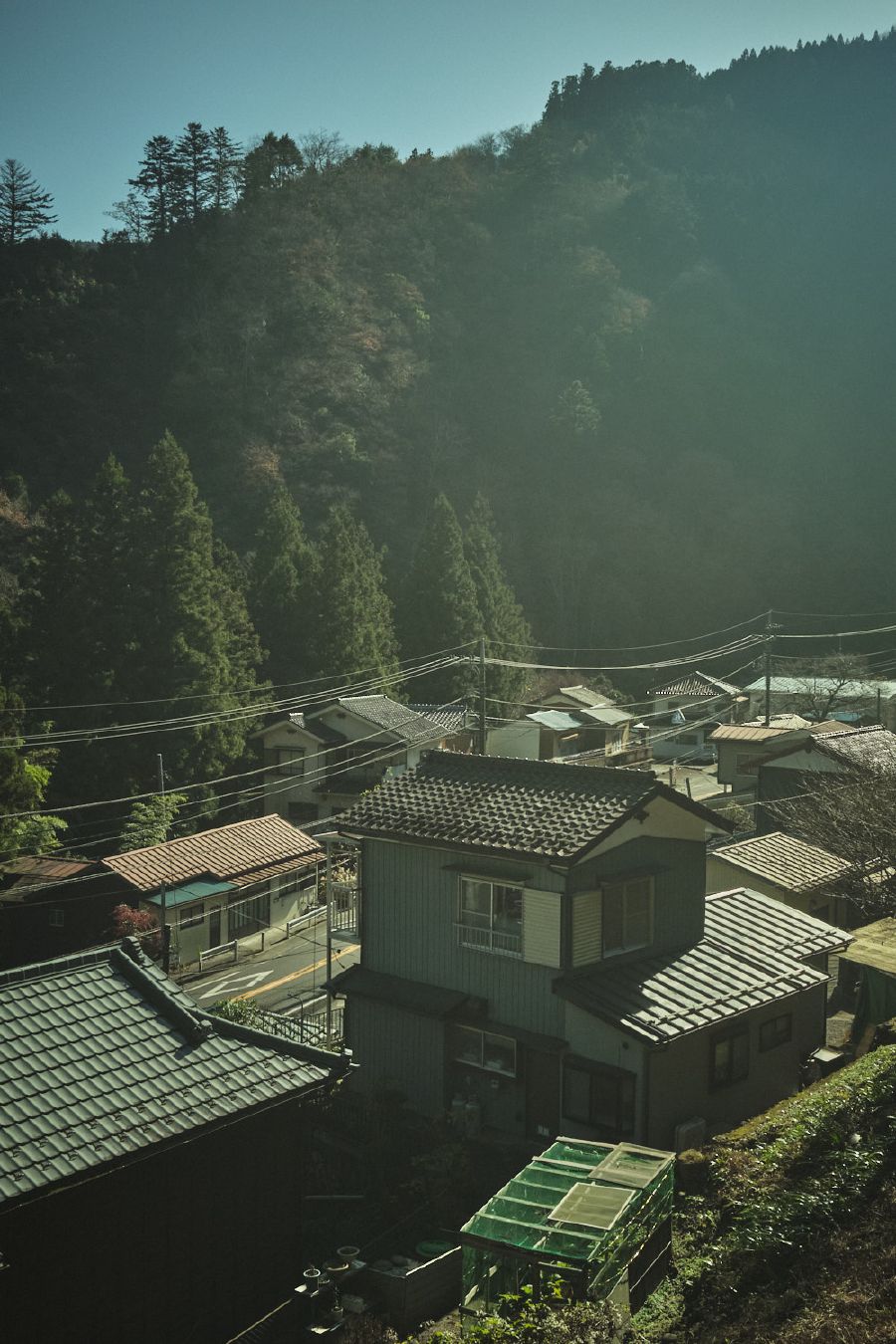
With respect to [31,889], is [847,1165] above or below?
above

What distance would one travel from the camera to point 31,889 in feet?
70.0

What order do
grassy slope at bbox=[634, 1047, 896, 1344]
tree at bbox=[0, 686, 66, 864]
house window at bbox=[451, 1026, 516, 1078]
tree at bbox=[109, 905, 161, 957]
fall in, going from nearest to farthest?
1. grassy slope at bbox=[634, 1047, 896, 1344]
2. house window at bbox=[451, 1026, 516, 1078]
3. tree at bbox=[109, 905, 161, 957]
4. tree at bbox=[0, 686, 66, 864]

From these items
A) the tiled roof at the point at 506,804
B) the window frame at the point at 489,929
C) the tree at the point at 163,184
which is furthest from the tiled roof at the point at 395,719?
the tree at the point at 163,184

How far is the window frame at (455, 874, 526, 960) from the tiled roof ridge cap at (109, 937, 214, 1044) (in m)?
4.51

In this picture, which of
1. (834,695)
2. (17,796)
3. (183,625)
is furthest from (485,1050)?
(834,695)

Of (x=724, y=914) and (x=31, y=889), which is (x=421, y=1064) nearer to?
(x=724, y=914)

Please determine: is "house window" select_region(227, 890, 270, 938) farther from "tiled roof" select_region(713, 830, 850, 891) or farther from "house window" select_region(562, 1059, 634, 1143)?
"house window" select_region(562, 1059, 634, 1143)

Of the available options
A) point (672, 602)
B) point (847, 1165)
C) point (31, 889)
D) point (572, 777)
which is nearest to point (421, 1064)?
point (572, 777)

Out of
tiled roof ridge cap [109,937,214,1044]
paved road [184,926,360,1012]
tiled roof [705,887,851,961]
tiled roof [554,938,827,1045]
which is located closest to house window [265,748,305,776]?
paved road [184,926,360,1012]

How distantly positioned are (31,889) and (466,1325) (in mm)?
16299

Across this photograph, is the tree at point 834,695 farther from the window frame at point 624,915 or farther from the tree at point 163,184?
the tree at point 163,184

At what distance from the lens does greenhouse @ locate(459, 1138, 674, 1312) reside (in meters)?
7.46

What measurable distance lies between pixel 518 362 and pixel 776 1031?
7336 centimetres

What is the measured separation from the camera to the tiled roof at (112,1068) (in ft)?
23.6
